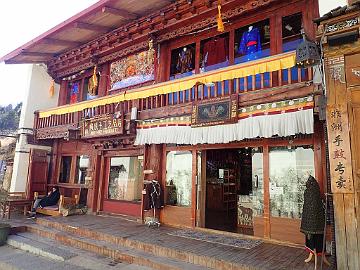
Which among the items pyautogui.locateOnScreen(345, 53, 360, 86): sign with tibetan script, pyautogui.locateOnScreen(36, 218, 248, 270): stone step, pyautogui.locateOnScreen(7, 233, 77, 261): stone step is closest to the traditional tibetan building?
pyautogui.locateOnScreen(345, 53, 360, 86): sign with tibetan script

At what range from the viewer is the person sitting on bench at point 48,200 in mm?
10441

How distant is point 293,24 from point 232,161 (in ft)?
21.4

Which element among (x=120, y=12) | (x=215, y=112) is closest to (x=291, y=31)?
(x=215, y=112)

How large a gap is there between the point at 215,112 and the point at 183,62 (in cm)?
273

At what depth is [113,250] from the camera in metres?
6.47

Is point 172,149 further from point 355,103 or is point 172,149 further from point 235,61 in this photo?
point 355,103

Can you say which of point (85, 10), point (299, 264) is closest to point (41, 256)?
point (299, 264)

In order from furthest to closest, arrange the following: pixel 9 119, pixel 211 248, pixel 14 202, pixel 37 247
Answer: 1. pixel 9 119
2. pixel 14 202
3. pixel 37 247
4. pixel 211 248

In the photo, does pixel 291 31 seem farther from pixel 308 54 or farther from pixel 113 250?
pixel 113 250

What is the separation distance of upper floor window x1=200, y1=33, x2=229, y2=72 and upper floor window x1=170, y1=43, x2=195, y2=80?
16.2 inches

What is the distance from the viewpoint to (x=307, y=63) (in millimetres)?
4824

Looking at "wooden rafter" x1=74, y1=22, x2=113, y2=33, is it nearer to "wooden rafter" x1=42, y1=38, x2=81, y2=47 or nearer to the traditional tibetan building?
the traditional tibetan building

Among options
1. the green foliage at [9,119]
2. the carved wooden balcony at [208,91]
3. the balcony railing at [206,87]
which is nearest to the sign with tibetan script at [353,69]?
the carved wooden balcony at [208,91]

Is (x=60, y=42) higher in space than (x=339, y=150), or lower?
higher
